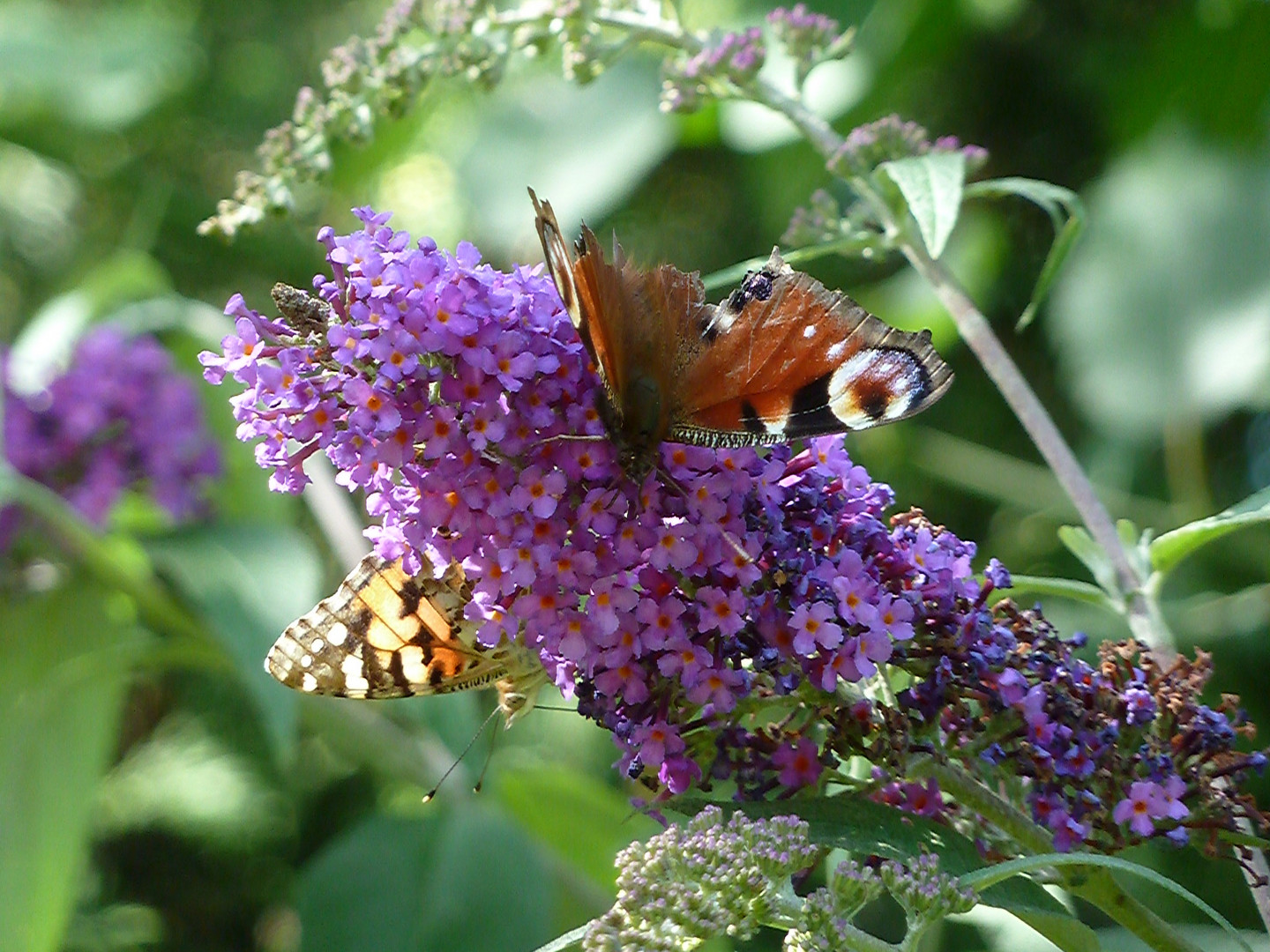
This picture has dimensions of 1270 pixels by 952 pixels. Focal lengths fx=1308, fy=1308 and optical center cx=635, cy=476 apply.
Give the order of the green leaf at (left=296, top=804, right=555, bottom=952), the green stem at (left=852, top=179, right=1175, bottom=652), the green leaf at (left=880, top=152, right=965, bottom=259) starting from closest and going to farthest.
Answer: the green leaf at (left=880, top=152, right=965, bottom=259), the green stem at (left=852, top=179, right=1175, bottom=652), the green leaf at (left=296, top=804, right=555, bottom=952)

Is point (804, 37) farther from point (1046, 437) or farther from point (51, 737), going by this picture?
point (51, 737)

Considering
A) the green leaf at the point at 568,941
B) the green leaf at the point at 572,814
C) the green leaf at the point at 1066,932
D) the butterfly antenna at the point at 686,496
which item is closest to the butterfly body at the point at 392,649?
the butterfly antenna at the point at 686,496

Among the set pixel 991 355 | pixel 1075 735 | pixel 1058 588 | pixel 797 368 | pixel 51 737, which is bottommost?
pixel 1075 735

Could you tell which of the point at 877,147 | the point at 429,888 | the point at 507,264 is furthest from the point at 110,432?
the point at 877,147

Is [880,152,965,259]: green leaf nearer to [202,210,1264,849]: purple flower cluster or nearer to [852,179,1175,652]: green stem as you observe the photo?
[852,179,1175,652]: green stem

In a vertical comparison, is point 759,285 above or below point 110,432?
below

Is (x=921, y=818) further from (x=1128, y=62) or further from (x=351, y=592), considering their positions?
(x=1128, y=62)

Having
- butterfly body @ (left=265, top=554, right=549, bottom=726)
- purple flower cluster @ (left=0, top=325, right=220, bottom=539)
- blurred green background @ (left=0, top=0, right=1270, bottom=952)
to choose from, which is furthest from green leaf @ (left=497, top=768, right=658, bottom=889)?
butterfly body @ (left=265, top=554, right=549, bottom=726)
